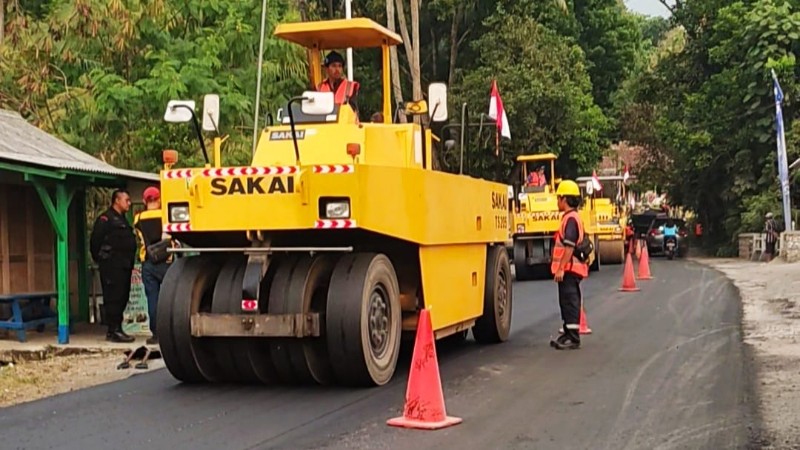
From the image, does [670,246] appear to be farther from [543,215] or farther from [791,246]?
[543,215]

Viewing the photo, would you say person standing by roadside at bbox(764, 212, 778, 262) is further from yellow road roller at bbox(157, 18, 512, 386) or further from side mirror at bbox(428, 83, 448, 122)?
side mirror at bbox(428, 83, 448, 122)

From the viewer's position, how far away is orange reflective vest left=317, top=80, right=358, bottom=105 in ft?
34.9

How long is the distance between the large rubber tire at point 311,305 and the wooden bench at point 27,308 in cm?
589

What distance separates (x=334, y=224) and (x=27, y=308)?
7.62 meters

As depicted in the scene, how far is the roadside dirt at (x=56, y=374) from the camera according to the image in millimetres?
9992

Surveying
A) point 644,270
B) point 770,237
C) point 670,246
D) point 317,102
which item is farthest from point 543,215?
point 317,102

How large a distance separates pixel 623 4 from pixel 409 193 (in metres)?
41.0

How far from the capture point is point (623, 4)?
48.2m

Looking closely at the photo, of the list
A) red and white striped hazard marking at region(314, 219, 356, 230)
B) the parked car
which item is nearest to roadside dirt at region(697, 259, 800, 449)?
red and white striped hazard marking at region(314, 219, 356, 230)

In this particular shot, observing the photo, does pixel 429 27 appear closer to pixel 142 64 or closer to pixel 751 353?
pixel 142 64

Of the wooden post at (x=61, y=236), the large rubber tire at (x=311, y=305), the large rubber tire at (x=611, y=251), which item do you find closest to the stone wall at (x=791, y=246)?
the large rubber tire at (x=611, y=251)

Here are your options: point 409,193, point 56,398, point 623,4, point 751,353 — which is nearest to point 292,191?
point 409,193

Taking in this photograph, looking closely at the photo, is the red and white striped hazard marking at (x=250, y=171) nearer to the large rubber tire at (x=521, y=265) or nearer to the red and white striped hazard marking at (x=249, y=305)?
the red and white striped hazard marking at (x=249, y=305)

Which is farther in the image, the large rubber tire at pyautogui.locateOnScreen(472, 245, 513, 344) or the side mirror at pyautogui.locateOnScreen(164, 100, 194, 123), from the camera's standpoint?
the large rubber tire at pyautogui.locateOnScreen(472, 245, 513, 344)
